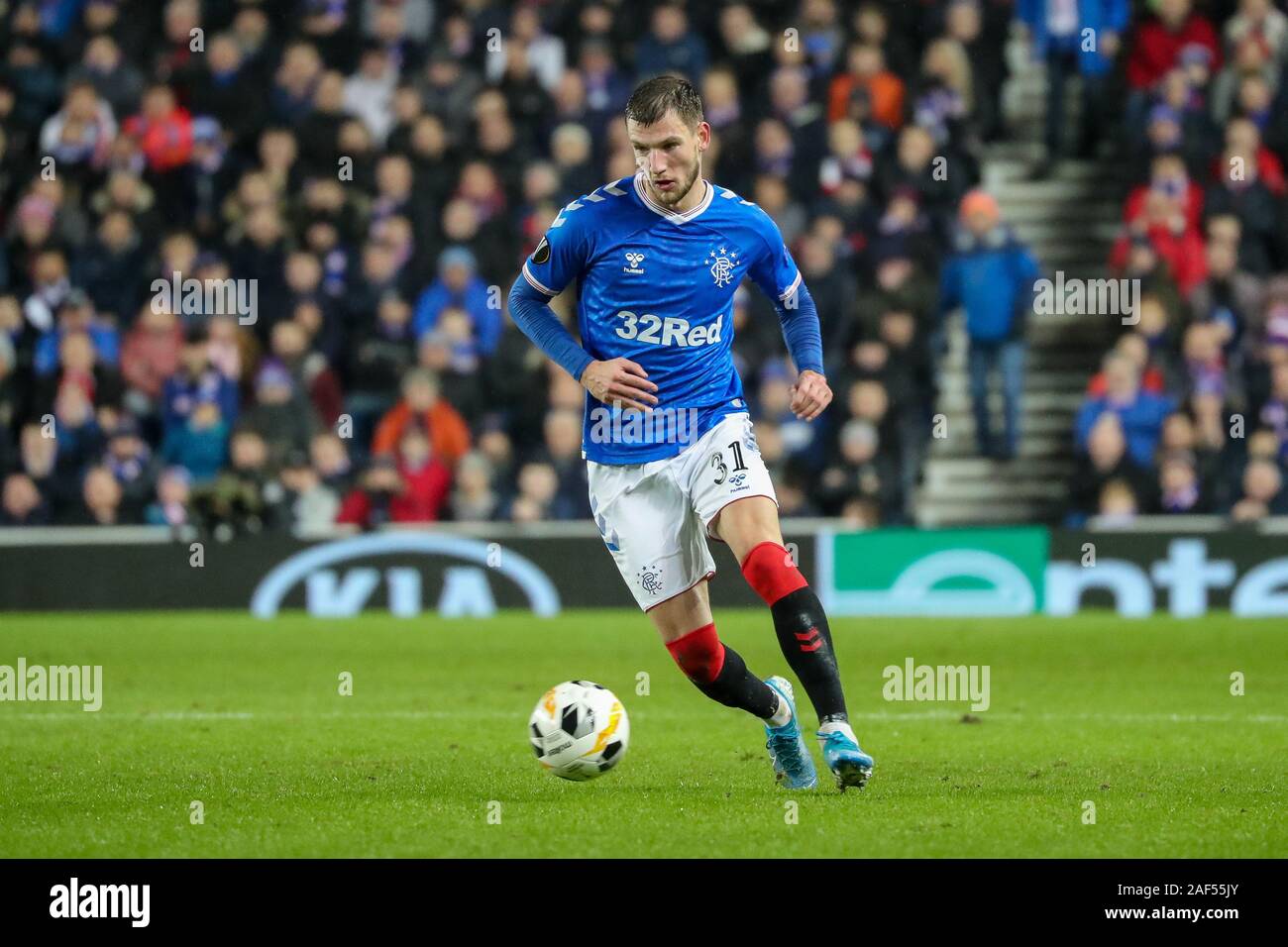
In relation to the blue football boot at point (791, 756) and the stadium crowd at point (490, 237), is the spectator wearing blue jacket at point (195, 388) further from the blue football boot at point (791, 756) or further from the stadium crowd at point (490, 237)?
the blue football boot at point (791, 756)

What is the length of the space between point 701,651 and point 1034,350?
11353mm

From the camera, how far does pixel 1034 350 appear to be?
59.6 feet

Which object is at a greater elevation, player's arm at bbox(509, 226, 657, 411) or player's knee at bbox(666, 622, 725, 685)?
player's arm at bbox(509, 226, 657, 411)

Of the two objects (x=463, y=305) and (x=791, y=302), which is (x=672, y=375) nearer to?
(x=791, y=302)

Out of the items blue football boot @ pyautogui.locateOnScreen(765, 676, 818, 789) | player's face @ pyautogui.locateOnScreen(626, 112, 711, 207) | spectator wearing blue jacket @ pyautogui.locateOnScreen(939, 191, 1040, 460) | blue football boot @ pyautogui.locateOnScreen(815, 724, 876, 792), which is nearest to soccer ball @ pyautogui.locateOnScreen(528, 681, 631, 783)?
blue football boot @ pyautogui.locateOnScreen(765, 676, 818, 789)

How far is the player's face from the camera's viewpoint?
285 inches

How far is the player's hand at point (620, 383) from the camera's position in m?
7.20

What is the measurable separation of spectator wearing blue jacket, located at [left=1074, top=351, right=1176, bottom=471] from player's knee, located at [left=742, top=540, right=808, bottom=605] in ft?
31.0

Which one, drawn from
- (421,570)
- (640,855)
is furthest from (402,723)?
(421,570)

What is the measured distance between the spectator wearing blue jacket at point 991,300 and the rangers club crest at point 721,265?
8962mm

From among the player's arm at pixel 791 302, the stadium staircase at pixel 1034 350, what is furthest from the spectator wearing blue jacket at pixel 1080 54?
the player's arm at pixel 791 302

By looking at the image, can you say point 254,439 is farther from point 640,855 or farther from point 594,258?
point 640,855

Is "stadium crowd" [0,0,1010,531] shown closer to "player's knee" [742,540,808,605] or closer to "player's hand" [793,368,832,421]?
"player's hand" [793,368,832,421]

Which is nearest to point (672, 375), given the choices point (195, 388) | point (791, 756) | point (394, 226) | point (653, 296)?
point (653, 296)
